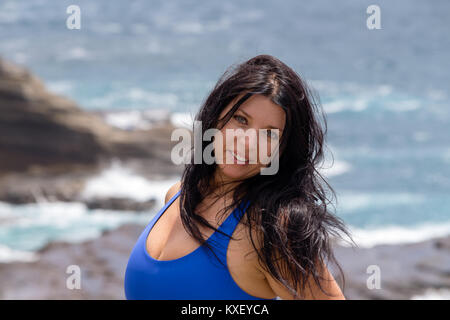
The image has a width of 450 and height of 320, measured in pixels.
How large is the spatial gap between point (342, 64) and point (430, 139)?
8371mm

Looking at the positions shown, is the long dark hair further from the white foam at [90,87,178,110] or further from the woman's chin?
the white foam at [90,87,178,110]

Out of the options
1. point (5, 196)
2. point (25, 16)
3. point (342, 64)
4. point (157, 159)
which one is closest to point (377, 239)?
point (157, 159)

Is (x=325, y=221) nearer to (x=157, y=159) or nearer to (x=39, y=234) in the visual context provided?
(x=39, y=234)

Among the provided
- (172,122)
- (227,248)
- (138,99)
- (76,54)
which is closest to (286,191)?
(227,248)

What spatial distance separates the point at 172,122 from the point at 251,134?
11888mm

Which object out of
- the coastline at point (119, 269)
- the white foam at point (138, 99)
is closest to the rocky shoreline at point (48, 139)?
the coastline at point (119, 269)

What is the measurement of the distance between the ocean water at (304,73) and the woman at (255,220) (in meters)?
5.24

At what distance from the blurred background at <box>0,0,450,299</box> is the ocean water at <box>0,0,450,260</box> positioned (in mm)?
56

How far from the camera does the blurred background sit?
22.0 feet

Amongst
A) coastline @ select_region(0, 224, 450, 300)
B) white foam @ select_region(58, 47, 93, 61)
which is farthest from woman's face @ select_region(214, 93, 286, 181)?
white foam @ select_region(58, 47, 93, 61)

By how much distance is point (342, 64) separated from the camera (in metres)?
24.0

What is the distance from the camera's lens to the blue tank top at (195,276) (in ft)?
5.87

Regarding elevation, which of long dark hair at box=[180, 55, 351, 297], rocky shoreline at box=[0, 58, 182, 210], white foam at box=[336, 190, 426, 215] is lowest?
long dark hair at box=[180, 55, 351, 297]

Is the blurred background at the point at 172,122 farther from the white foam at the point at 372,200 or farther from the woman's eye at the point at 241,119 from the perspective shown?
the woman's eye at the point at 241,119
